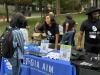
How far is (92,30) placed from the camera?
846 cm

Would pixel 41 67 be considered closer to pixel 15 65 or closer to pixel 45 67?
pixel 45 67

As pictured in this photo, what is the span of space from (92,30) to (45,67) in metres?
1.28

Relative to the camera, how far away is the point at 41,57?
9039 mm

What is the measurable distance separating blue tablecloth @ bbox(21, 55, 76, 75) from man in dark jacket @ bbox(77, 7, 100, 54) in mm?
738

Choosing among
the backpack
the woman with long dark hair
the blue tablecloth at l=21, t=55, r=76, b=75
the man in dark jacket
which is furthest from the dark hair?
the woman with long dark hair

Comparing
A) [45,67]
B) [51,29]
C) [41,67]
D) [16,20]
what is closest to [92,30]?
[45,67]

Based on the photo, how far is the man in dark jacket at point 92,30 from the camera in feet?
27.2

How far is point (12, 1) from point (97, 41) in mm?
42151

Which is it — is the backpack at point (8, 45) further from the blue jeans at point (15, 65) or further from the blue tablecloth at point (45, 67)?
the blue tablecloth at point (45, 67)

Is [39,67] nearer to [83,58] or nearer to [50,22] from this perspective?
[83,58]

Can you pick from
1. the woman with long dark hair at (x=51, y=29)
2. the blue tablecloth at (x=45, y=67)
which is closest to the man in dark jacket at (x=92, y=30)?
the blue tablecloth at (x=45, y=67)

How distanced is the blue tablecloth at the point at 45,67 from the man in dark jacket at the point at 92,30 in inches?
29.1

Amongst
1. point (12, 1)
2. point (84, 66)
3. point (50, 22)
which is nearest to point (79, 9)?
point (12, 1)

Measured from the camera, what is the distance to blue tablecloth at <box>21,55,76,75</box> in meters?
7.83
